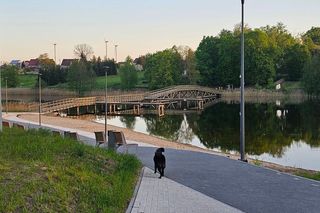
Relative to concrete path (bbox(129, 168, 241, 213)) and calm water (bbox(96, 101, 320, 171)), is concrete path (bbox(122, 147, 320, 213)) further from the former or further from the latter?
calm water (bbox(96, 101, 320, 171))

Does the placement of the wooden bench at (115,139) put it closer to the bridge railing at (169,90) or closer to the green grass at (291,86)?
the bridge railing at (169,90)

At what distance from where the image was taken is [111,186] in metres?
10.2

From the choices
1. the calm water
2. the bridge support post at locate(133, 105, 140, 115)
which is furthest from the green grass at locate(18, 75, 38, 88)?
the calm water

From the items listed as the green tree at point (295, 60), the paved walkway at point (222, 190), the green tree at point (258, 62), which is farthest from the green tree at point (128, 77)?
the paved walkway at point (222, 190)

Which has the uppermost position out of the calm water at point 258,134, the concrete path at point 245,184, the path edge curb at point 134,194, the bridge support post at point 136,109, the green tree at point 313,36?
the green tree at point 313,36

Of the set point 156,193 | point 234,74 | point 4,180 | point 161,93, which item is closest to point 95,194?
point 4,180

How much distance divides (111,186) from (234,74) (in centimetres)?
9406

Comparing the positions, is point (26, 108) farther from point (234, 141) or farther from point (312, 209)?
point (312, 209)

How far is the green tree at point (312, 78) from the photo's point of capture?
277 ft

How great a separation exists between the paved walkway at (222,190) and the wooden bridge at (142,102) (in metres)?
43.0

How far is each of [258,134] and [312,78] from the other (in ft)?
169

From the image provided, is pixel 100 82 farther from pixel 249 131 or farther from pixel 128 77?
pixel 249 131

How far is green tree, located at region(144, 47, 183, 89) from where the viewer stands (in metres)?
101

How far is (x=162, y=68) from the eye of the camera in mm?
101188
